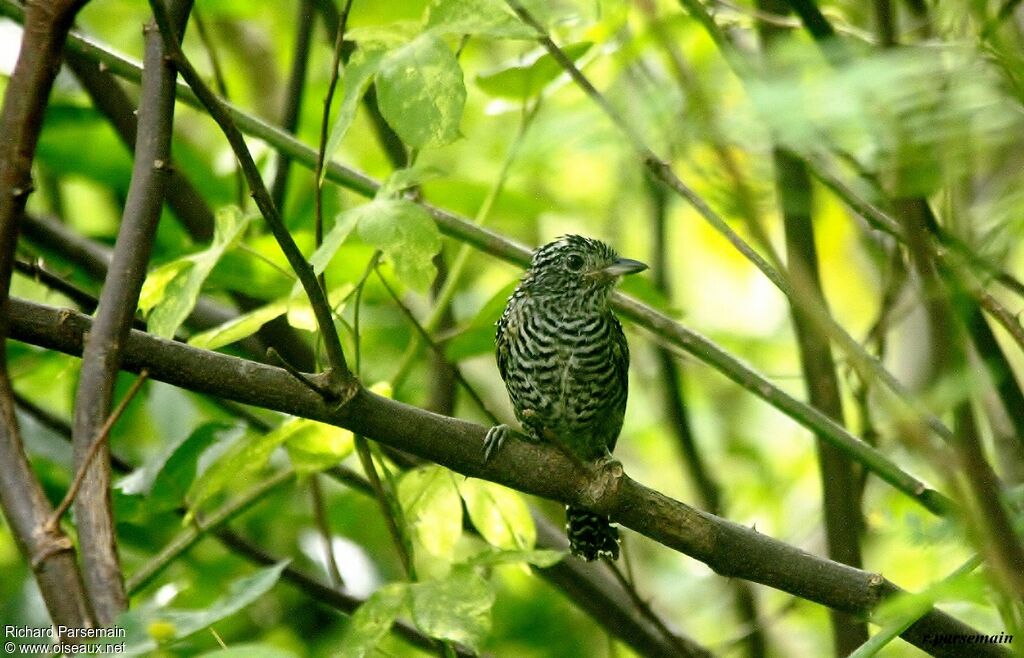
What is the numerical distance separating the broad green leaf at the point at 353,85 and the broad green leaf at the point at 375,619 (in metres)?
0.80

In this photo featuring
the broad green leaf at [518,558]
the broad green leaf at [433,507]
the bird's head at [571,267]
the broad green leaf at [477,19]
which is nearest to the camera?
the broad green leaf at [477,19]

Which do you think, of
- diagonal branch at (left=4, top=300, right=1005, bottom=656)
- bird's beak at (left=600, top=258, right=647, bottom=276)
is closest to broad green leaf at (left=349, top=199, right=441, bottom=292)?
diagonal branch at (left=4, top=300, right=1005, bottom=656)

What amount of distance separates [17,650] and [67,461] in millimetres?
786

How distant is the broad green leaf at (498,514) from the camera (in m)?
3.00

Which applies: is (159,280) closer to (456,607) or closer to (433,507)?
(433,507)

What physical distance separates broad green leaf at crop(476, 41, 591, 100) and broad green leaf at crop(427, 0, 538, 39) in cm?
94

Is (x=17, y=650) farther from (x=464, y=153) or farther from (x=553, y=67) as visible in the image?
(x=464, y=153)

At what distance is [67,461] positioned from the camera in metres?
3.89

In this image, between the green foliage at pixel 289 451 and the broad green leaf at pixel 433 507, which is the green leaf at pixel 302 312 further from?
the broad green leaf at pixel 433 507

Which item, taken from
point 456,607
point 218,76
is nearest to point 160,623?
point 456,607

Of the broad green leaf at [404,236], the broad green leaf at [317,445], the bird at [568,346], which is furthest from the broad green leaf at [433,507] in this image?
the bird at [568,346]

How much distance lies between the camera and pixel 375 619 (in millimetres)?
2402

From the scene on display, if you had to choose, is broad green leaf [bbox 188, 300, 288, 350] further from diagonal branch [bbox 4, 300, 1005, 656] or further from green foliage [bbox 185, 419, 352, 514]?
diagonal branch [bbox 4, 300, 1005, 656]

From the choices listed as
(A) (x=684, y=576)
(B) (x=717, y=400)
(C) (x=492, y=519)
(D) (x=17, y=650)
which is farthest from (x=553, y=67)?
(B) (x=717, y=400)
